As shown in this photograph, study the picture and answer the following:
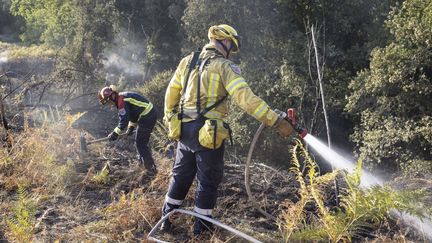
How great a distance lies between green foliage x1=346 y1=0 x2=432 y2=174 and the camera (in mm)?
9914

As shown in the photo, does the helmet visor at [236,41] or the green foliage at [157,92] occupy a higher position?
the helmet visor at [236,41]

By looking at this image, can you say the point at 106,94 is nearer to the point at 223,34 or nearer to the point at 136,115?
the point at 136,115

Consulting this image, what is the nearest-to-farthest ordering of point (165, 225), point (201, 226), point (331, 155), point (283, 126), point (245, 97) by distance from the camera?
point (245, 97) → point (283, 126) → point (201, 226) → point (165, 225) → point (331, 155)

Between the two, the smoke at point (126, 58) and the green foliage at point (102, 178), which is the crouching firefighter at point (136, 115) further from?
the smoke at point (126, 58)

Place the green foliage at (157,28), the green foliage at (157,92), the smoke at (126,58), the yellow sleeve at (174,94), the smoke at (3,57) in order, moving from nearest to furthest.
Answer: the yellow sleeve at (174,94), the green foliage at (157,92), the green foliage at (157,28), the smoke at (3,57), the smoke at (126,58)

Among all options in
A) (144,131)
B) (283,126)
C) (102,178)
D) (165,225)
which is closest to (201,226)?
(165,225)

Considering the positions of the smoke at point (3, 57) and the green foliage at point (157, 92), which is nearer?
the green foliage at point (157, 92)

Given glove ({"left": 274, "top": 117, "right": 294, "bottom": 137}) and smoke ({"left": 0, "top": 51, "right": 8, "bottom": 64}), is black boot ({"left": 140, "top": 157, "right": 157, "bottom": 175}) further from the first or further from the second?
smoke ({"left": 0, "top": 51, "right": 8, "bottom": 64})

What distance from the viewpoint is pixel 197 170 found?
4.04 meters

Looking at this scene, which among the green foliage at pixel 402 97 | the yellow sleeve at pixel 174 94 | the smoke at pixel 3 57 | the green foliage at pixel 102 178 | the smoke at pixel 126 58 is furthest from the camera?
the smoke at pixel 126 58

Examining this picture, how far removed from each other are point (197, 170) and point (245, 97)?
83 centimetres

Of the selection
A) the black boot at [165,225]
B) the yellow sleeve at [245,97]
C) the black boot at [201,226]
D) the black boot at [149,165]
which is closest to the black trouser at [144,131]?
the black boot at [149,165]

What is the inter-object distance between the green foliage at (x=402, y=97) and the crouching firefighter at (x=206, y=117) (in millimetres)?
6881

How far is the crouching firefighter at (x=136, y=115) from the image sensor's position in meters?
6.38
